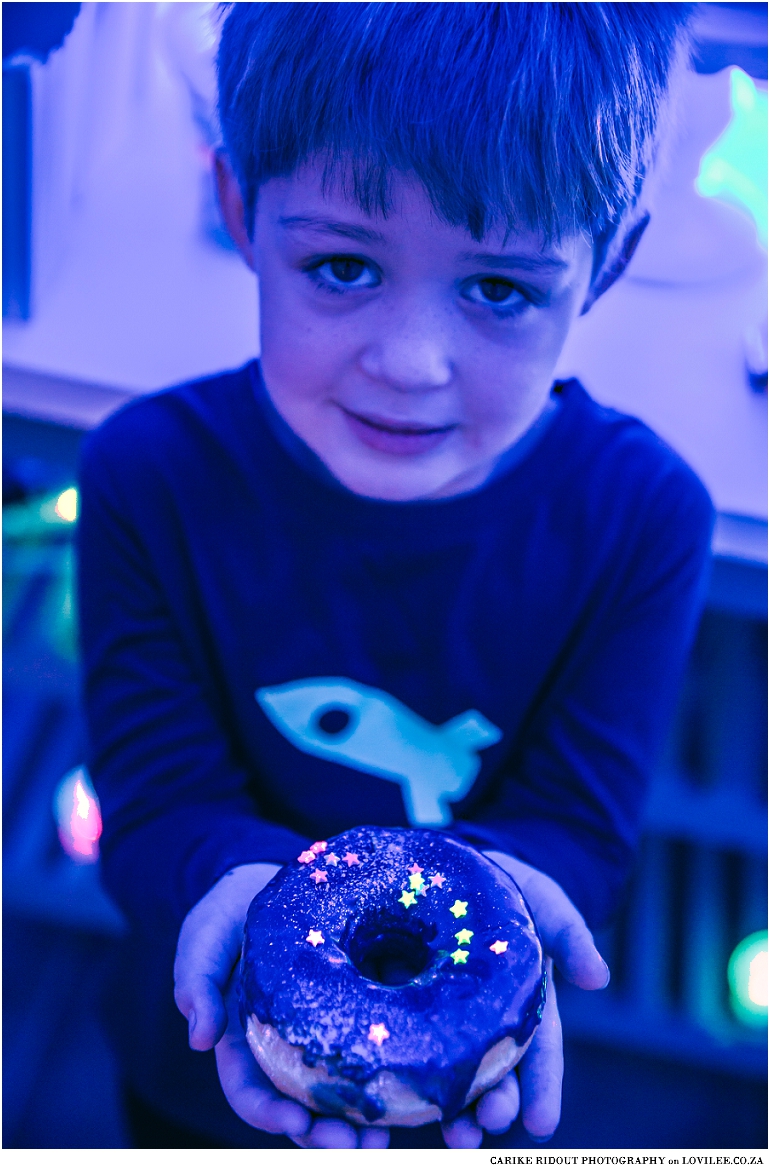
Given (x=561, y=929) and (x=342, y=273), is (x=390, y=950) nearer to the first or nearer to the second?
(x=561, y=929)

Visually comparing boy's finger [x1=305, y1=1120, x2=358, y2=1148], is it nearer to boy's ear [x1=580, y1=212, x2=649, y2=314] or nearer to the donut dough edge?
the donut dough edge

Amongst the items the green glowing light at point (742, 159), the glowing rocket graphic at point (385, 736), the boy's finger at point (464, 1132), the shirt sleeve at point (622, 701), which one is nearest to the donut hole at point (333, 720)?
the glowing rocket graphic at point (385, 736)

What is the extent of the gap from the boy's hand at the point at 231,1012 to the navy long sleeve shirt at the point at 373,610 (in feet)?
0.40

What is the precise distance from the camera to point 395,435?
1.98 ft

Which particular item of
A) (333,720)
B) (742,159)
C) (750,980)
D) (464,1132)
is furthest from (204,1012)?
(750,980)

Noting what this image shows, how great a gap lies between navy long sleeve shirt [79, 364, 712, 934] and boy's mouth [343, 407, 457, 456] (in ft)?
0.37

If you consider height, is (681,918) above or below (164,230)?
below

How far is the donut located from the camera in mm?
459

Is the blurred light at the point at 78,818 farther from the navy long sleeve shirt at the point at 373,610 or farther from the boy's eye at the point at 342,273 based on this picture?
the boy's eye at the point at 342,273

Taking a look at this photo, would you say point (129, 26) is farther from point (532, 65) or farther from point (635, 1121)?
point (635, 1121)

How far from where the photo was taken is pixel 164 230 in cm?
94

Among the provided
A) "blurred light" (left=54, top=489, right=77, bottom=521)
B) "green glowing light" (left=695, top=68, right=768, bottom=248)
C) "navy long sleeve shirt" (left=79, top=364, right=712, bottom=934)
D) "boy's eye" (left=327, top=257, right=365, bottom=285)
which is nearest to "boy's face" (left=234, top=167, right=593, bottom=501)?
"boy's eye" (left=327, top=257, right=365, bottom=285)

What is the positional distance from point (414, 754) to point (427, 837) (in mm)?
237

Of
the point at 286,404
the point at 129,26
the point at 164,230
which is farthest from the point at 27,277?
the point at 286,404
